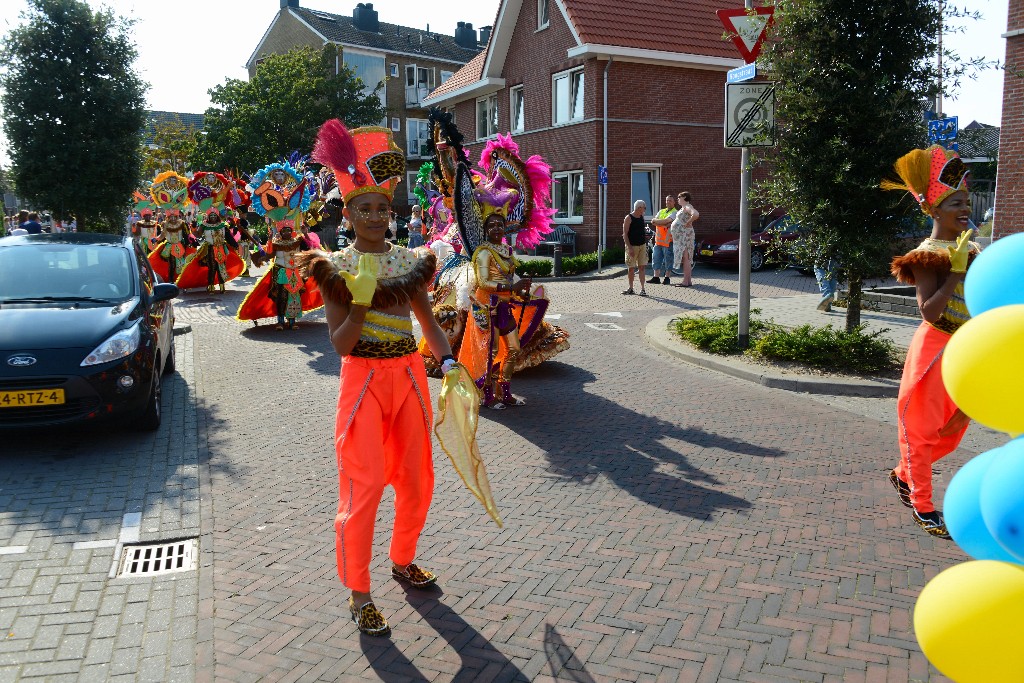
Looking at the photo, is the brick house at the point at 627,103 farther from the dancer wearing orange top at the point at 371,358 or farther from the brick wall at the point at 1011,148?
the dancer wearing orange top at the point at 371,358

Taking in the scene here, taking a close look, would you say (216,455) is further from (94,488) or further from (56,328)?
(56,328)

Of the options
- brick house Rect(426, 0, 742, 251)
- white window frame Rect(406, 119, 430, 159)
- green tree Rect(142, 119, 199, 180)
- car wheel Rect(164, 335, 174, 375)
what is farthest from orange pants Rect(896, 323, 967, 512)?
white window frame Rect(406, 119, 430, 159)

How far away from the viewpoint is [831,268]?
9594 mm

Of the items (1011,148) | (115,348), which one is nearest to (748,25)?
(115,348)

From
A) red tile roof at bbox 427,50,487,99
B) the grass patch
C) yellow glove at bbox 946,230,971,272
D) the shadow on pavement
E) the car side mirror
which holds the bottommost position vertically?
the shadow on pavement

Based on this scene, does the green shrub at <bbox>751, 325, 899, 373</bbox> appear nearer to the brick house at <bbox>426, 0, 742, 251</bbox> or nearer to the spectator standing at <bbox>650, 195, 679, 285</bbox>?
the spectator standing at <bbox>650, 195, 679, 285</bbox>

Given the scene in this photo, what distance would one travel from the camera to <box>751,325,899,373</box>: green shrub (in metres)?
9.25

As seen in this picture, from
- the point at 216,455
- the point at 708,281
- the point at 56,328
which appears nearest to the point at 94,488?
the point at 216,455

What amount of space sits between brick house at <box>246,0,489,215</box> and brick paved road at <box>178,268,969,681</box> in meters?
40.8

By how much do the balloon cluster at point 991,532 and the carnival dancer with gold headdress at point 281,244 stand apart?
10940 mm

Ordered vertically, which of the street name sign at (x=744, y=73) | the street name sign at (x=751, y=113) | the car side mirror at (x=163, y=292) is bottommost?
the car side mirror at (x=163, y=292)

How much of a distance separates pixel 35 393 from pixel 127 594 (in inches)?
110

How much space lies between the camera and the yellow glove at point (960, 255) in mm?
4820

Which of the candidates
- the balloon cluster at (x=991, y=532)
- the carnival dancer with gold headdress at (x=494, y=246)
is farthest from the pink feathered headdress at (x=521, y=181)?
the balloon cluster at (x=991, y=532)
